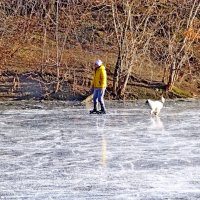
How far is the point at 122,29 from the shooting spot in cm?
2633

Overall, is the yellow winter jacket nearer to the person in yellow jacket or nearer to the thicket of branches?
the person in yellow jacket

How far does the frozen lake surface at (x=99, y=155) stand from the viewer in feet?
32.2

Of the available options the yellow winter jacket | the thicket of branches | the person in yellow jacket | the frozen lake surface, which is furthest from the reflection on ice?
the thicket of branches

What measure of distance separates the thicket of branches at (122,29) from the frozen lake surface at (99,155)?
6.38 m

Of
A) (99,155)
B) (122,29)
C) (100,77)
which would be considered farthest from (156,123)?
(122,29)

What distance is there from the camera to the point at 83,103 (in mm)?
23438

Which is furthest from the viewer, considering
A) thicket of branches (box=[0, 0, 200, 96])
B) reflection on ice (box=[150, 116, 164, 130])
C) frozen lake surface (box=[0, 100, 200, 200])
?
thicket of branches (box=[0, 0, 200, 96])

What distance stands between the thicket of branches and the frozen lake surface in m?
6.38

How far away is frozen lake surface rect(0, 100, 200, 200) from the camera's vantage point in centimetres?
980

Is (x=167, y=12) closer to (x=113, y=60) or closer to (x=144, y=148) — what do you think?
(x=113, y=60)

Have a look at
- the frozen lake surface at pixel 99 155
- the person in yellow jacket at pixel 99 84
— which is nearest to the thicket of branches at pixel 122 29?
the person in yellow jacket at pixel 99 84

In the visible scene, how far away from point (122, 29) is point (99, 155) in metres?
14.2

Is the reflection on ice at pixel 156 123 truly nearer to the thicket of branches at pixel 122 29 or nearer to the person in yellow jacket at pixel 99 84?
the person in yellow jacket at pixel 99 84

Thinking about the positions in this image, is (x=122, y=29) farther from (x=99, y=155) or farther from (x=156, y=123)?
(x=99, y=155)
